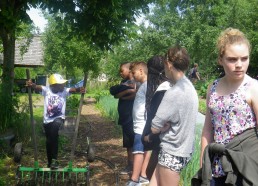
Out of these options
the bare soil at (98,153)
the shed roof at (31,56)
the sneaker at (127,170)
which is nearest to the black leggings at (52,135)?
the bare soil at (98,153)

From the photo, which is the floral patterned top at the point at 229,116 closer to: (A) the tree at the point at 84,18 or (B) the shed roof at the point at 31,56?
(A) the tree at the point at 84,18

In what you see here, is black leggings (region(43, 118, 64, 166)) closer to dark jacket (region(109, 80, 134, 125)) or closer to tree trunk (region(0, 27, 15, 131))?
dark jacket (region(109, 80, 134, 125))

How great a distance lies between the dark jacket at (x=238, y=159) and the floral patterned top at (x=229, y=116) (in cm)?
5

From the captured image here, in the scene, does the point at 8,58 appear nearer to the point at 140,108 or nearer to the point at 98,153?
the point at 98,153

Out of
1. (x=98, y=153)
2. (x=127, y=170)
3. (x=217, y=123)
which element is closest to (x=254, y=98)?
(x=217, y=123)

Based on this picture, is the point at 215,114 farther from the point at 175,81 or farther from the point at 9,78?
the point at 9,78

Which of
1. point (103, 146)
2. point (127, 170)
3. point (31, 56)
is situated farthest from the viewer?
point (31, 56)

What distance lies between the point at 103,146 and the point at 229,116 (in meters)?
5.76

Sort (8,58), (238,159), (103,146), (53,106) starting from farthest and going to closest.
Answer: (103,146) → (8,58) → (53,106) → (238,159)

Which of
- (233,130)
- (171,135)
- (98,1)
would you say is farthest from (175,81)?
(98,1)

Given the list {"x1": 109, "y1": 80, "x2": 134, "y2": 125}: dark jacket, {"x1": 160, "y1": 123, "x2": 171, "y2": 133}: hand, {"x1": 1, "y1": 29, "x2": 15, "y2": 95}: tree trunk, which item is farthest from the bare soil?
{"x1": 160, "y1": 123, "x2": 171, "y2": 133}: hand

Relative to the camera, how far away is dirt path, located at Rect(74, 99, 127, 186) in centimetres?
550

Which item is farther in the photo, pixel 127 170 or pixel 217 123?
pixel 127 170

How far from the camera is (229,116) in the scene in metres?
2.30
